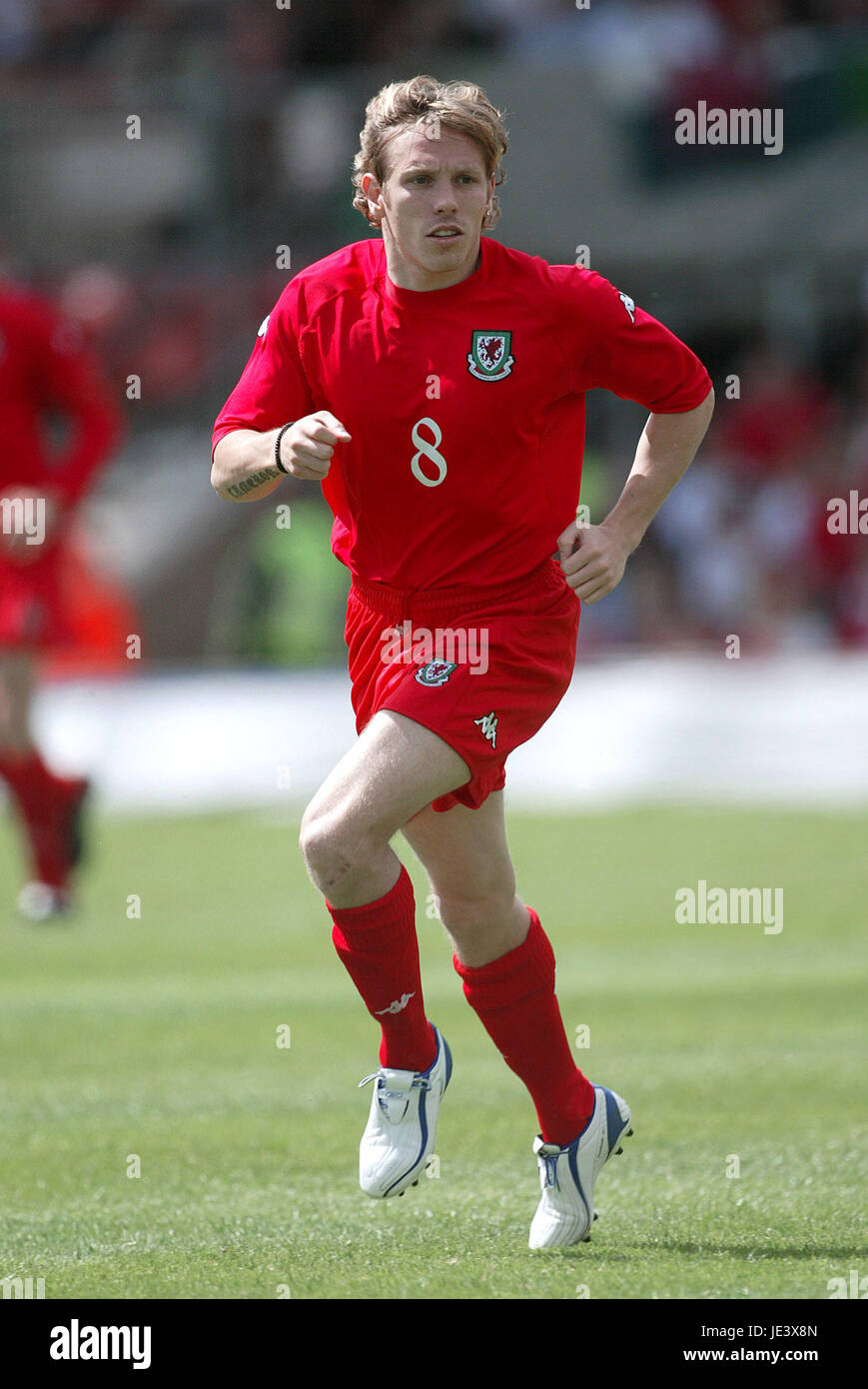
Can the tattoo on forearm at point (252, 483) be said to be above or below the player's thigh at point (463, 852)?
above

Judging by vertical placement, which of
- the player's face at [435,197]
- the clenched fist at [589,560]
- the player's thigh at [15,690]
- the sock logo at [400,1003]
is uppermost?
the player's face at [435,197]

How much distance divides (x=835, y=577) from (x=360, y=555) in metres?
10.8

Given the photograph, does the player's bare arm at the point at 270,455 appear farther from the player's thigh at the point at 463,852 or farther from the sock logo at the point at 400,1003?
the sock logo at the point at 400,1003

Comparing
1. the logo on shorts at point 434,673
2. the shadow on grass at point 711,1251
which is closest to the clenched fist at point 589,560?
the logo on shorts at point 434,673

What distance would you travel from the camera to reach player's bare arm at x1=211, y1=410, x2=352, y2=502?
3.62 meters

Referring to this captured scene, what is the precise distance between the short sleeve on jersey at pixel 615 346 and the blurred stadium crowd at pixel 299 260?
33.5 ft

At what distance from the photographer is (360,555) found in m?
4.15

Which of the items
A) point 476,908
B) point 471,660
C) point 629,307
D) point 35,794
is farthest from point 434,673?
point 35,794

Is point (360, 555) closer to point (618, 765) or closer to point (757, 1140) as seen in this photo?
point (757, 1140)

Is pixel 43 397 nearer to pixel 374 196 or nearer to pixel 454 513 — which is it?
pixel 374 196

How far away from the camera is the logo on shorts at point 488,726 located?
390 centimetres

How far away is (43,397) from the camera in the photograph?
29.2 ft

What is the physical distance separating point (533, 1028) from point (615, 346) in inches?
57.6
